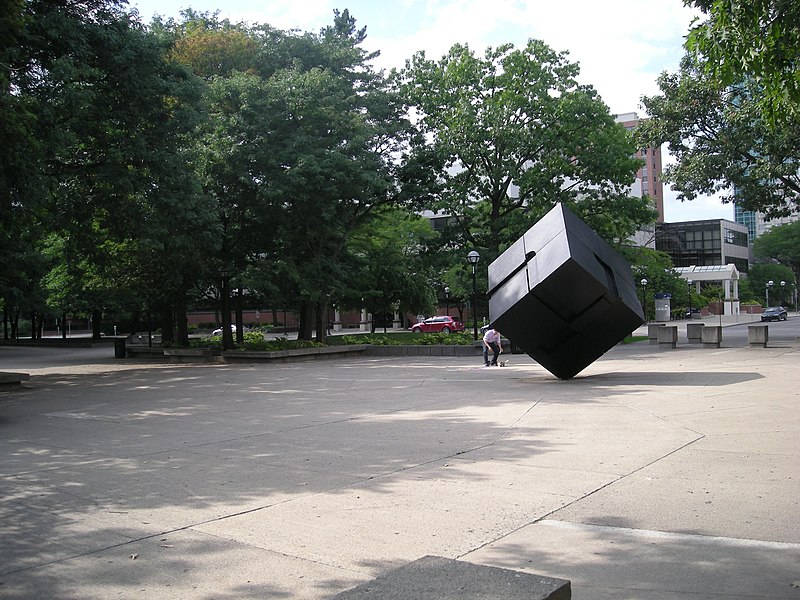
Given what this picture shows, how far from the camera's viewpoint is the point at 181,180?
71.2 ft

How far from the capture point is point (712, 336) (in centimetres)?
2920

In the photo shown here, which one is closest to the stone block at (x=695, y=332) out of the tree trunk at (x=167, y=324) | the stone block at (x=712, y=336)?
the stone block at (x=712, y=336)

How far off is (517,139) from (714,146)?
316 inches

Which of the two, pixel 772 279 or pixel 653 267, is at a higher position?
pixel 772 279

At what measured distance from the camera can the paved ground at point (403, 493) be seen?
4.76m

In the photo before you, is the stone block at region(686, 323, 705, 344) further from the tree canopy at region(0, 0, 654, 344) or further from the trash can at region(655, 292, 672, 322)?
the trash can at region(655, 292, 672, 322)

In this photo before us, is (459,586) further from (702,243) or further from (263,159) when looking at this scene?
(702,243)

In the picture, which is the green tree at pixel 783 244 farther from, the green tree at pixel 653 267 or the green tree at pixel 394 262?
the green tree at pixel 394 262

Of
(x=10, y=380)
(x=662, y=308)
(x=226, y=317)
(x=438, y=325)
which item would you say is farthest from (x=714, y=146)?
(x=662, y=308)

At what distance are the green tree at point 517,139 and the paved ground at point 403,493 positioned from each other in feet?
67.1

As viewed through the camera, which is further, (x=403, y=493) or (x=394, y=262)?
(x=394, y=262)

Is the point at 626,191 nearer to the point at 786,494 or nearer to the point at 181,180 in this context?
the point at 181,180

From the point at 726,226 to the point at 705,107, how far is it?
84.6 m

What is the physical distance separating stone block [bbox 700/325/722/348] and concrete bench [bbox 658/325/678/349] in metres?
1.08
